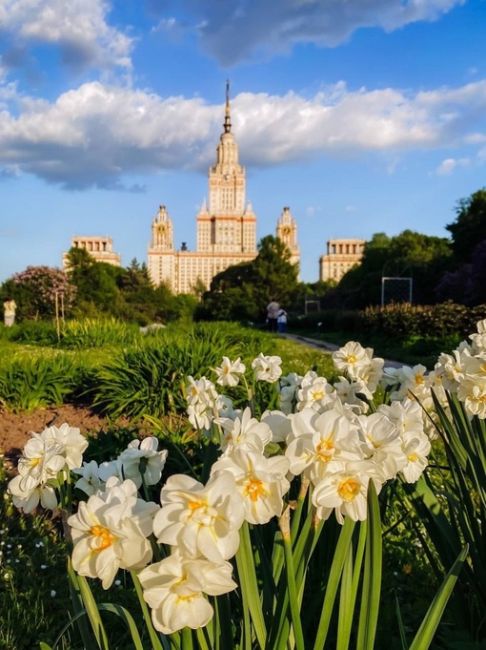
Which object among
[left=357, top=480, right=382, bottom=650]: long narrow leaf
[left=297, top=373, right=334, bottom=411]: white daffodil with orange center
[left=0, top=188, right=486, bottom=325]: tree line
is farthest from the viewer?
[left=0, top=188, right=486, bottom=325]: tree line

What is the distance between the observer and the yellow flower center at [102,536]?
0.96 metres

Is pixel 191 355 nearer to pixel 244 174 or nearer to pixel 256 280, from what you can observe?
pixel 256 280

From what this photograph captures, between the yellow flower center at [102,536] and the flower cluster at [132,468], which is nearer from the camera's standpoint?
the yellow flower center at [102,536]

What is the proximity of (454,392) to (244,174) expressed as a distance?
12477 centimetres

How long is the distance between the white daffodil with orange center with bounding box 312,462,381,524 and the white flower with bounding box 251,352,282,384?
154cm

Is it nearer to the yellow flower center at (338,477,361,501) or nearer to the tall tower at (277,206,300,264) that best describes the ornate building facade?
the tall tower at (277,206,300,264)

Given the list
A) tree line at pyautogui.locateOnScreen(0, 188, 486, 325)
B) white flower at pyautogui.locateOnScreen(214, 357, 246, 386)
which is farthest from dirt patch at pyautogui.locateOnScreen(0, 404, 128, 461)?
tree line at pyautogui.locateOnScreen(0, 188, 486, 325)

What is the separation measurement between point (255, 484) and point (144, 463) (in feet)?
1.63

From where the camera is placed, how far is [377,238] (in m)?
77.6

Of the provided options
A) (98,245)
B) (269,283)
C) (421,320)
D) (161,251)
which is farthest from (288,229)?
(421,320)

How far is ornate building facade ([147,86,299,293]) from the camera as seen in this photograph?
11575cm

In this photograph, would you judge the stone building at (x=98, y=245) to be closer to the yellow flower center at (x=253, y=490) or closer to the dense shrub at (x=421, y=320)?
the dense shrub at (x=421, y=320)

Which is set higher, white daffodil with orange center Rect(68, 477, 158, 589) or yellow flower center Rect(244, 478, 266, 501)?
yellow flower center Rect(244, 478, 266, 501)

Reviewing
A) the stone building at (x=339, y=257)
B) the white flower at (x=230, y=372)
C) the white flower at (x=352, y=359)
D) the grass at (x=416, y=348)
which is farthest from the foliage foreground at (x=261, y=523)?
the stone building at (x=339, y=257)
